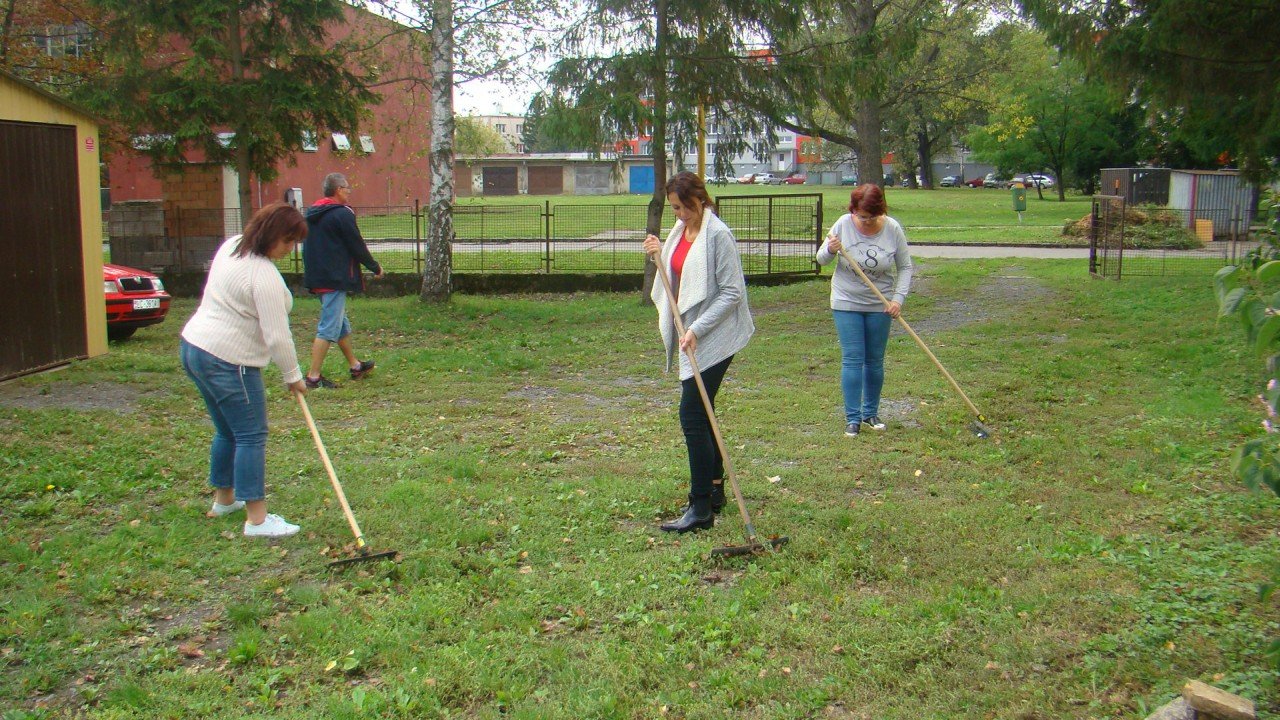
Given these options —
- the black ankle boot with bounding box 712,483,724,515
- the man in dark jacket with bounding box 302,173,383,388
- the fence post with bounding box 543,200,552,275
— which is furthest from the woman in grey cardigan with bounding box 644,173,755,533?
the fence post with bounding box 543,200,552,275

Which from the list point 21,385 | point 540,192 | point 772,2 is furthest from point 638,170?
point 21,385

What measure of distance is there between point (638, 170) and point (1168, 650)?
68.2 meters

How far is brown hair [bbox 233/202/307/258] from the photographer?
17.3 feet

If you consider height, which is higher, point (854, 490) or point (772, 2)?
point (772, 2)

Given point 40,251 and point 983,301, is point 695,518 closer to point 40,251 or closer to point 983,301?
point 40,251

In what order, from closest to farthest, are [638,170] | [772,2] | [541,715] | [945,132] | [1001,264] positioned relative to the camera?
[541,715]
[772,2]
[1001,264]
[945,132]
[638,170]

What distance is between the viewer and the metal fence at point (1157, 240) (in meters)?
16.8

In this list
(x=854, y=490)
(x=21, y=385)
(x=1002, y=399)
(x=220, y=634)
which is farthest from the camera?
(x=21, y=385)

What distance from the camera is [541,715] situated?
3648 millimetres

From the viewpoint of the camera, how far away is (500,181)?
66062 millimetres

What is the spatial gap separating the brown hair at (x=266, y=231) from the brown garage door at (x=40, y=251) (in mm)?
5478

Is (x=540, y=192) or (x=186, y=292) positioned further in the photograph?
(x=540, y=192)

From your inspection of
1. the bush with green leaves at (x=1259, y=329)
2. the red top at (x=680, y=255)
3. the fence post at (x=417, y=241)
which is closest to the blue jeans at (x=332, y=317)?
the red top at (x=680, y=255)

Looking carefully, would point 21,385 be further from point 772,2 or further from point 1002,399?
point 772,2
